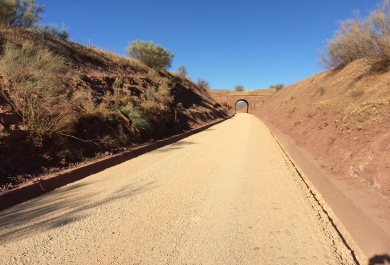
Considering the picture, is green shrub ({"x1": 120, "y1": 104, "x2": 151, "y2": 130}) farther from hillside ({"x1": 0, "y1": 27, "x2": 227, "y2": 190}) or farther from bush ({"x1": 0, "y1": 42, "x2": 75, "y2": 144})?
bush ({"x1": 0, "y1": 42, "x2": 75, "y2": 144})

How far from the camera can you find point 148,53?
32.5 metres

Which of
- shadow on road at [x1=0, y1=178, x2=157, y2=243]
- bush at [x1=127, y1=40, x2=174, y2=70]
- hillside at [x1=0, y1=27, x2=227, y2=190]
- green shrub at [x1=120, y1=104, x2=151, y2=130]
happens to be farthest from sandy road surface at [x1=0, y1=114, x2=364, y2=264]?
bush at [x1=127, y1=40, x2=174, y2=70]

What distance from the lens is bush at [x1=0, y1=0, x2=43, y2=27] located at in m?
17.1

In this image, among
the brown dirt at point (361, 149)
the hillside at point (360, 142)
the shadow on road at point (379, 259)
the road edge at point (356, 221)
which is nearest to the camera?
the shadow on road at point (379, 259)

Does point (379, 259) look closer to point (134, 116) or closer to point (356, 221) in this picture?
point (356, 221)

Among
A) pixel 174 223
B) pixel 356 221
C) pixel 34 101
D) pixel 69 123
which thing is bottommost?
pixel 174 223

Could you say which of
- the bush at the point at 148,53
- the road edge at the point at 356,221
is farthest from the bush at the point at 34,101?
the bush at the point at 148,53

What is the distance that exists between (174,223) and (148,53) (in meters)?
30.1

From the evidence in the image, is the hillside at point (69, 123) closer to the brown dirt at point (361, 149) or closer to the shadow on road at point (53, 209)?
the shadow on road at point (53, 209)

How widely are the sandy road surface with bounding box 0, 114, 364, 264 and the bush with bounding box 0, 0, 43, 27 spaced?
15.5 meters

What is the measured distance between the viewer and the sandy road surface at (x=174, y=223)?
145 inches

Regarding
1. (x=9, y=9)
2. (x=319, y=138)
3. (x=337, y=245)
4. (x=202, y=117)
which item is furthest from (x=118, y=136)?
(x=202, y=117)

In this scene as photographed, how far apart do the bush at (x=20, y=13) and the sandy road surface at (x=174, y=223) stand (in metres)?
15.5

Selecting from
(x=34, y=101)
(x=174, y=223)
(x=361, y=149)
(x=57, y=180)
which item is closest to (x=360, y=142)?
(x=361, y=149)
